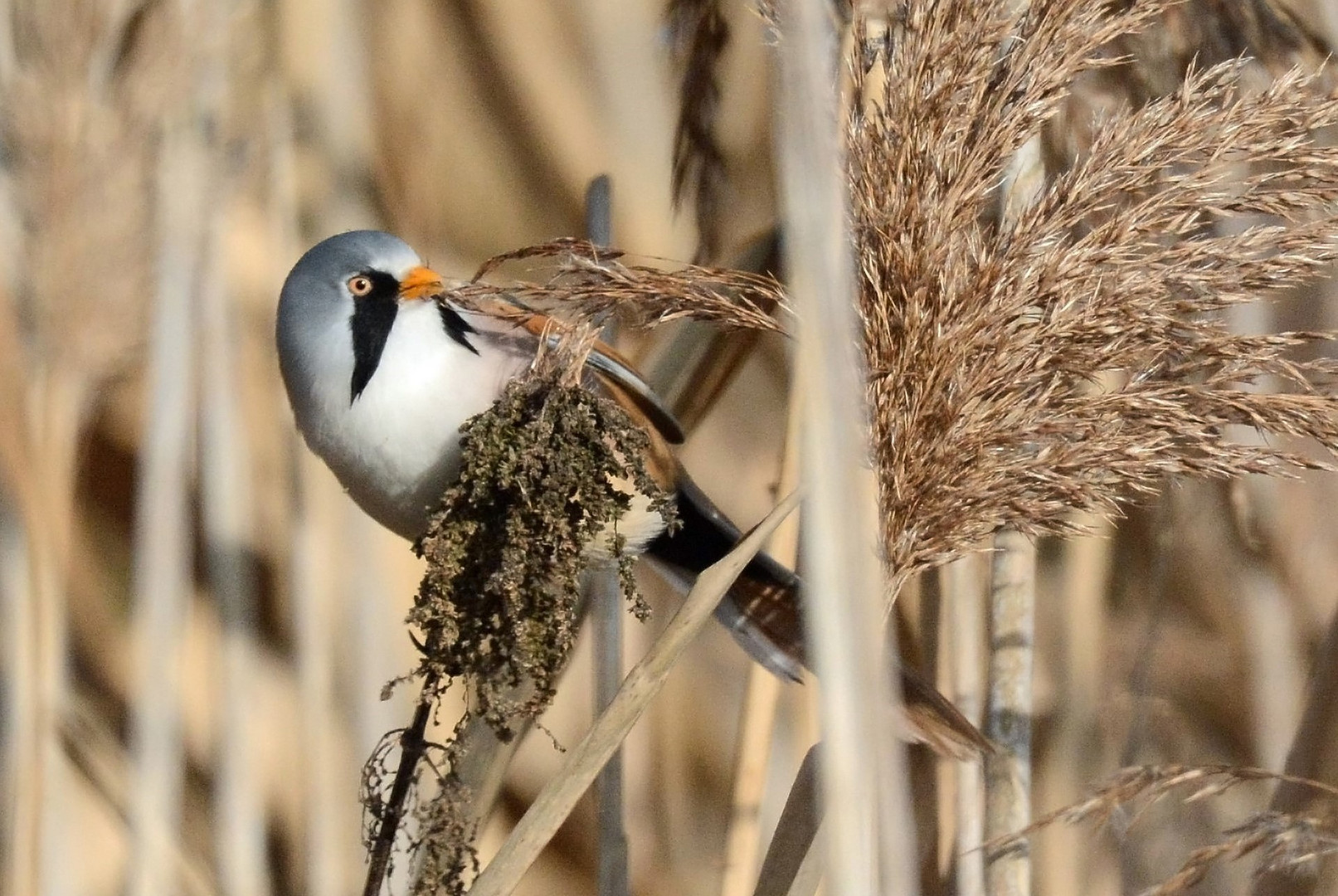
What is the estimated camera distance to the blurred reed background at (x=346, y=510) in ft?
4.96

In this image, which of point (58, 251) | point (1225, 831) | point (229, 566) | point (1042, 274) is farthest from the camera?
point (229, 566)

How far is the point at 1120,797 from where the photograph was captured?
1.03 m

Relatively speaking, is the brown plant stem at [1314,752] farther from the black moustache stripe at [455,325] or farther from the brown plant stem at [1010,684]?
the black moustache stripe at [455,325]

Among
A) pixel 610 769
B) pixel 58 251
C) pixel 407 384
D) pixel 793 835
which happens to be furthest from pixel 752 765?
pixel 58 251

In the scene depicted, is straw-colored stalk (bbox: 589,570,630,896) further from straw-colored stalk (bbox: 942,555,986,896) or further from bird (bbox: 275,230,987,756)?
straw-colored stalk (bbox: 942,555,986,896)

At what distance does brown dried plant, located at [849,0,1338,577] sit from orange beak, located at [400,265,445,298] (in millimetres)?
503

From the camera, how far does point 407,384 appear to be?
48.5 inches

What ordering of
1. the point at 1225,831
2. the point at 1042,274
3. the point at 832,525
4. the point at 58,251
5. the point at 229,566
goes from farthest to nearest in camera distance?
the point at 229,566, the point at 58,251, the point at 1225,831, the point at 1042,274, the point at 832,525

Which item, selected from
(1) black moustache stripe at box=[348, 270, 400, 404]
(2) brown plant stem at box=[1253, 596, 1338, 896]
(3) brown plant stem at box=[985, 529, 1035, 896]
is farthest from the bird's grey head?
→ (2) brown plant stem at box=[1253, 596, 1338, 896]

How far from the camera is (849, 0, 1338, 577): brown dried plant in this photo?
0.89 m

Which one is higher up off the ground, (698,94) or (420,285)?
(698,94)

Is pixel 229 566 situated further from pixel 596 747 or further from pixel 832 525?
pixel 832 525

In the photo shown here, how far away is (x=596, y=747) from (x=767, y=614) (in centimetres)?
55

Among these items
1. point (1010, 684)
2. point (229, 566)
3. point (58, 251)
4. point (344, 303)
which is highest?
point (58, 251)
